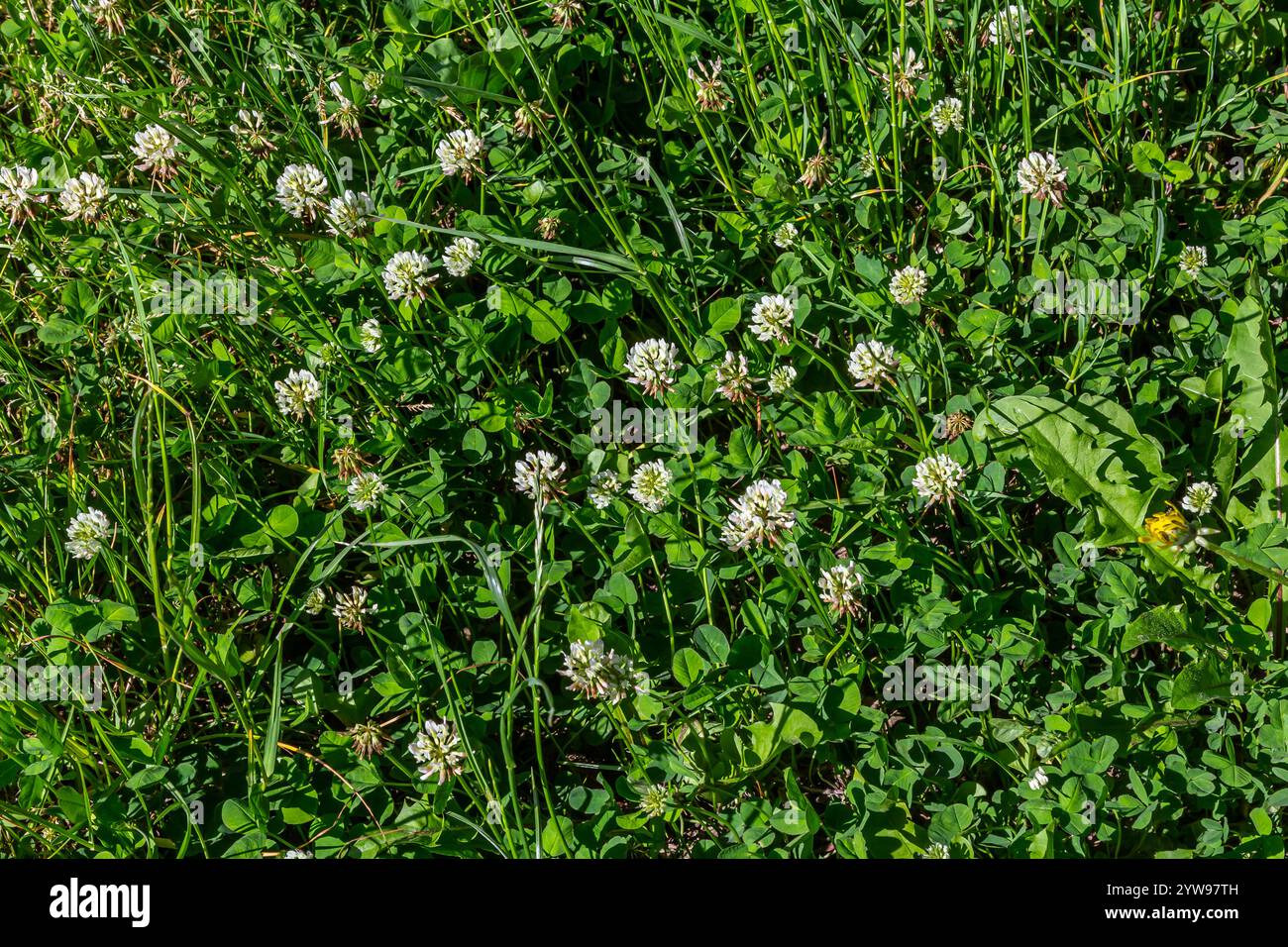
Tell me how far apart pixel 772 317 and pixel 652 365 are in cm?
35

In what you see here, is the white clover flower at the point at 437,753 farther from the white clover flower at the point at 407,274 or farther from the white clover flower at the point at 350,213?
the white clover flower at the point at 350,213

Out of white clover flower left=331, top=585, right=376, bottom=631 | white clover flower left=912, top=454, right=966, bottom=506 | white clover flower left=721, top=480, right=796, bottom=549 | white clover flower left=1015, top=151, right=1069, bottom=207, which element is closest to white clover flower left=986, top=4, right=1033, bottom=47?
white clover flower left=1015, top=151, right=1069, bottom=207

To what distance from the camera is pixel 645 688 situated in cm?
253

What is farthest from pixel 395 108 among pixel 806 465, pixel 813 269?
pixel 806 465

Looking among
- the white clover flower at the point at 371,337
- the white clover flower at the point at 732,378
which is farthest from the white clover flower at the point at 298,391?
the white clover flower at the point at 732,378

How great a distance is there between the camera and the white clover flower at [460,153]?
296 centimetres

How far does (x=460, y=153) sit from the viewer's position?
9.74ft

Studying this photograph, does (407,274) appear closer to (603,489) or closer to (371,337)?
(371,337)

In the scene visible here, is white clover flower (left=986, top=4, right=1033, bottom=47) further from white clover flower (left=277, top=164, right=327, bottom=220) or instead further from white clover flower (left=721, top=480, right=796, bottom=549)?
white clover flower (left=277, top=164, right=327, bottom=220)

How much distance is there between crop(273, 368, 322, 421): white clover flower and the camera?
9.46 ft

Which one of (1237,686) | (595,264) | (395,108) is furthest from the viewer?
(395,108)

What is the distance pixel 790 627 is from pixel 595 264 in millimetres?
1072

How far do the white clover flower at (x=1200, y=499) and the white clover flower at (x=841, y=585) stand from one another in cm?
84
